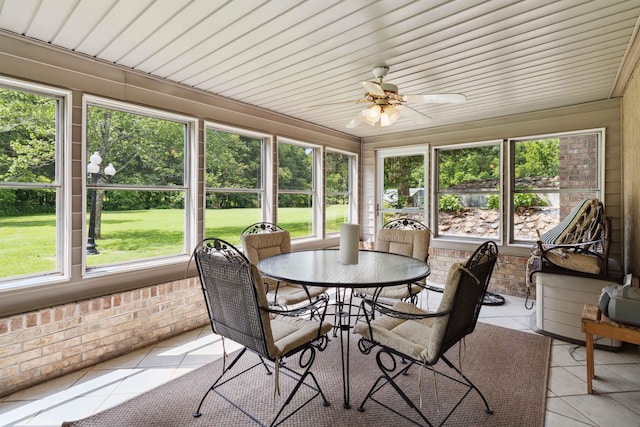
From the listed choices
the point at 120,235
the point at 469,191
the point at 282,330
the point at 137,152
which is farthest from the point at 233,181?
the point at 469,191

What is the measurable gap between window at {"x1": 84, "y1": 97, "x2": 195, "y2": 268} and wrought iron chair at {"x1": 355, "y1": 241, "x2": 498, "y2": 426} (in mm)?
2418

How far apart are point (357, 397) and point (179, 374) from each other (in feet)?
4.69

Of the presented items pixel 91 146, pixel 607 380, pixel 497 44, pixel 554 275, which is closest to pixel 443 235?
pixel 554 275

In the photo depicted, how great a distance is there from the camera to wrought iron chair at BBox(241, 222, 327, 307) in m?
3.03

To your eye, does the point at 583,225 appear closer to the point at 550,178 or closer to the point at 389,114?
the point at 550,178

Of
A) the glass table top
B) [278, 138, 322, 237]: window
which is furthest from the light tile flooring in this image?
[278, 138, 322, 237]: window

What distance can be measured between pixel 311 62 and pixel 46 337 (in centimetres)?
307

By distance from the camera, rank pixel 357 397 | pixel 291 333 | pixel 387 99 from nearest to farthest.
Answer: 1. pixel 291 333
2. pixel 357 397
3. pixel 387 99

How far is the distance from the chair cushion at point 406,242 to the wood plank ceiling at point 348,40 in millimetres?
1556

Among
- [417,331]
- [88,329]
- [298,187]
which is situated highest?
[298,187]

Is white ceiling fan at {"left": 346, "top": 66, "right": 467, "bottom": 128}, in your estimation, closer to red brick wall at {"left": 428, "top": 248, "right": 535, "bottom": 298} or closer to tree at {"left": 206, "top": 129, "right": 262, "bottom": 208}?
tree at {"left": 206, "top": 129, "right": 262, "bottom": 208}

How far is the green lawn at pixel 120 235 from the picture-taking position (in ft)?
8.59

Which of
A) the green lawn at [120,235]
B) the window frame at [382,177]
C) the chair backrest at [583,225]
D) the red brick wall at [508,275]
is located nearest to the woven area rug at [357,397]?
the chair backrest at [583,225]

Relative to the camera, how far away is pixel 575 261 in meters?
3.19
